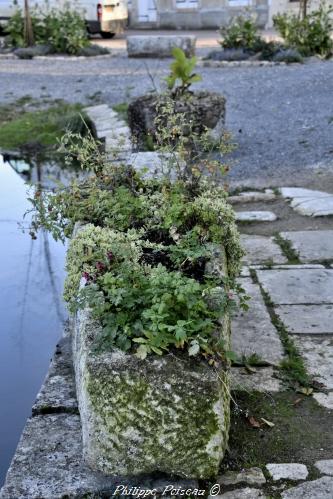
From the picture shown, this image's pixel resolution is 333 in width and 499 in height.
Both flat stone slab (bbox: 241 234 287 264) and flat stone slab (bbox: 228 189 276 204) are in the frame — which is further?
flat stone slab (bbox: 228 189 276 204)

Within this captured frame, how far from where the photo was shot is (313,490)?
245cm

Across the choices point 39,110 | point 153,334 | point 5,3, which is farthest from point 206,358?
point 5,3

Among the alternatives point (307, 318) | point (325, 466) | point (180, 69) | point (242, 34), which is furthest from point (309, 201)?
point (242, 34)

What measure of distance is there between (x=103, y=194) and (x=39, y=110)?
286 inches

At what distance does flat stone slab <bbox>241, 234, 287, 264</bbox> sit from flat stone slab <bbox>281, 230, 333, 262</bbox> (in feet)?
0.41

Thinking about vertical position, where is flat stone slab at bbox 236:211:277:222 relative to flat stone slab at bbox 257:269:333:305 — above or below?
below

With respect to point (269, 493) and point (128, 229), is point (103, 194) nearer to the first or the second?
point (128, 229)

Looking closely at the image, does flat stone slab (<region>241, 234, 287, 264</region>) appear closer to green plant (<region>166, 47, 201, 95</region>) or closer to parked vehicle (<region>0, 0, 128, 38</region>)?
green plant (<region>166, 47, 201, 95</region>)

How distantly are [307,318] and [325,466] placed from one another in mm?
1343

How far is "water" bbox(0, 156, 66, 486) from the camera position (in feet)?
11.9

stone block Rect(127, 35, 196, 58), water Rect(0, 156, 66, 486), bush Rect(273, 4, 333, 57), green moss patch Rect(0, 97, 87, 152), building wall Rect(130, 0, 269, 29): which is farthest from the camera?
building wall Rect(130, 0, 269, 29)

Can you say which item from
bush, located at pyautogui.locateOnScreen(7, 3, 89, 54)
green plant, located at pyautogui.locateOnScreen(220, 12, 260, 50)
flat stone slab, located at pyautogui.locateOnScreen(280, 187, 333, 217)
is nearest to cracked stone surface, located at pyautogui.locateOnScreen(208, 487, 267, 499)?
flat stone slab, located at pyautogui.locateOnScreen(280, 187, 333, 217)

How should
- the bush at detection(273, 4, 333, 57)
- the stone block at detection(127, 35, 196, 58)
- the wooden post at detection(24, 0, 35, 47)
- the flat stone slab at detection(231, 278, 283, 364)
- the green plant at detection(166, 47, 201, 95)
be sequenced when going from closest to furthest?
the flat stone slab at detection(231, 278, 283, 364) < the green plant at detection(166, 47, 201, 95) < the bush at detection(273, 4, 333, 57) < the stone block at detection(127, 35, 196, 58) < the wooden post at detection(24, 0, 35, 47)

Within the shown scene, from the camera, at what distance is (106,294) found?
108 inches
